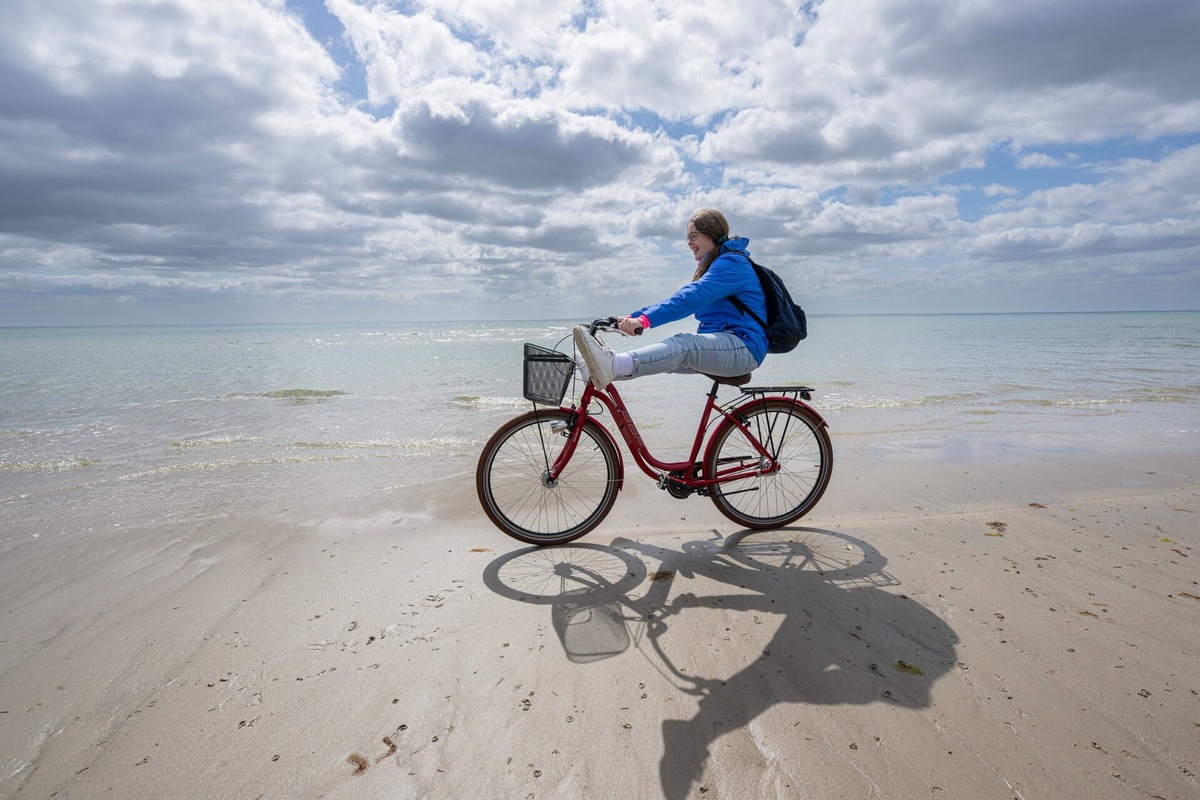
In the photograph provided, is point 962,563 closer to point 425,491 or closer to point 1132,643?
point 1132,643

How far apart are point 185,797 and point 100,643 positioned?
150cm

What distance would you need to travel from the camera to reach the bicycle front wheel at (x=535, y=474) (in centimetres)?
402

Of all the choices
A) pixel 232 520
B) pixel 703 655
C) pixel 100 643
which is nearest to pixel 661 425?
pixel 232 520

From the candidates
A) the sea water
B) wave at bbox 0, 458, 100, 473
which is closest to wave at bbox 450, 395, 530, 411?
the sea water

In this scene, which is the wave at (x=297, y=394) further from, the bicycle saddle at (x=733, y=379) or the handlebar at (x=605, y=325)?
the bicycle saddle at (x=733, y=379)

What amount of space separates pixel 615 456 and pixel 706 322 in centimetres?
117

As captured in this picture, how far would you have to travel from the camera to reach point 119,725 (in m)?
2.30

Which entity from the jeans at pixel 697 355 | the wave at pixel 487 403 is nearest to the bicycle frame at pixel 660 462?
the jeans at pixel 697 355

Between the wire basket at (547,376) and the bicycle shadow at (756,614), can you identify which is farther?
the wire basket at (547,376)

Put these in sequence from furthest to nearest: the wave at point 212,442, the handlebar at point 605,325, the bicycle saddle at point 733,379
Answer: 1. the wave at point 212,442
2. the bicycle saddle at point 733,379
3. the handlebar at point 605,325

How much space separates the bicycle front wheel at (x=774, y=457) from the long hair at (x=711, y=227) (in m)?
1.13

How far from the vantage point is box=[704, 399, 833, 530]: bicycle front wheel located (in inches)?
170

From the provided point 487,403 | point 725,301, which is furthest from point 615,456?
point 487,403

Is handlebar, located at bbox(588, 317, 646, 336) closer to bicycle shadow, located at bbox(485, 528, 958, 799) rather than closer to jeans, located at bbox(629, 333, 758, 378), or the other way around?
jeans, located at bbox(629, 333, 758, 378)
